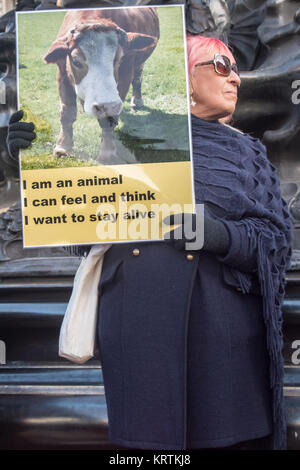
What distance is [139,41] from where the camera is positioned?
1.96m

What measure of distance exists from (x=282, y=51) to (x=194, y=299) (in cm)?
222

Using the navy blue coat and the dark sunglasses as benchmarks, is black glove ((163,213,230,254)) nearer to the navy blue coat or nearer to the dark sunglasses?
the navy blue coat

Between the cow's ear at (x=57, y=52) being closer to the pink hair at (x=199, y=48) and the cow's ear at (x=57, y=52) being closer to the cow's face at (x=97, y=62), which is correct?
the cow's face at (x=97, y=62)

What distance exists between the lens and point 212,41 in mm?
2072

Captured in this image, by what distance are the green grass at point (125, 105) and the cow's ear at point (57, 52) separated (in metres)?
0.01

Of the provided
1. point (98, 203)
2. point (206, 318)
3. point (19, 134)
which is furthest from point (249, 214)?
point (19, 134)

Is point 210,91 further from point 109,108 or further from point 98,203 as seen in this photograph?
point 98,203

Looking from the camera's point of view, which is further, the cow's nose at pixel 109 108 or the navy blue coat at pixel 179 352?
the cow's nose at pixel 109 108

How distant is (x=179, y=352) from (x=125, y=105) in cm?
71

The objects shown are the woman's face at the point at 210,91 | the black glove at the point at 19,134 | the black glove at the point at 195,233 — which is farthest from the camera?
the woman's face at the point at 210,91

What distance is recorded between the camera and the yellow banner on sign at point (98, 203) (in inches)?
74.7

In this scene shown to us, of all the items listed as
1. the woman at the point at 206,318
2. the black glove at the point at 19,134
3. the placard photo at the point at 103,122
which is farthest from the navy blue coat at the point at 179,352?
the black glove at the point at 19,134
